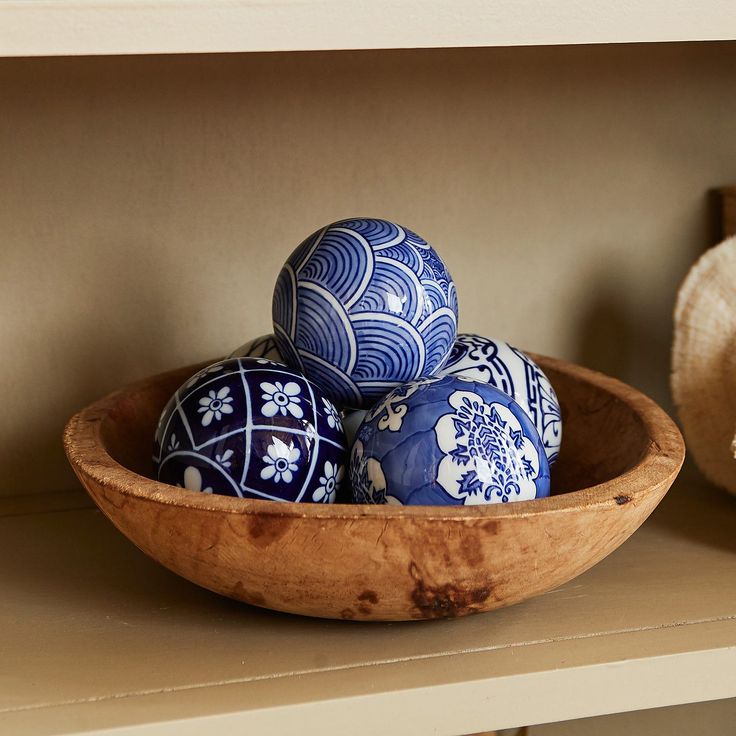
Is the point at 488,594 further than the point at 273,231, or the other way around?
the point at 273,231

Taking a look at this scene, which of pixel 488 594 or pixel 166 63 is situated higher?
pixel 166 63

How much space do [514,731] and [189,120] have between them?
55 centimetres

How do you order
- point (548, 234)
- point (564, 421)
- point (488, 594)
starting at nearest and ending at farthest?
point (488, 594) < point (564, 421) < point (548, 234)

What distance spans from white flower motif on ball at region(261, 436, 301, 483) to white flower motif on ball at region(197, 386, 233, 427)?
0.03 meters

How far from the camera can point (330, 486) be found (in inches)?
18.1

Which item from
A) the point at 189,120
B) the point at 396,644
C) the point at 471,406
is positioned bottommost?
the point at 396,644

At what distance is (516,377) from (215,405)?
6.8 inches

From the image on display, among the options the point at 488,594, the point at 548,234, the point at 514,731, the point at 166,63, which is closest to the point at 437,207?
the point at 548,234

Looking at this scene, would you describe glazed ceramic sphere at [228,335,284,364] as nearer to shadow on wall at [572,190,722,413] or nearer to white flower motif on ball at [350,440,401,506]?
white flower motif on ball at [350,440,401,506]

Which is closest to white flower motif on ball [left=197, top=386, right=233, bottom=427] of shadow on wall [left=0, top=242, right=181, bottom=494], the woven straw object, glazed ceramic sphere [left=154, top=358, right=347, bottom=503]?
glazed ceramic sphere [left=154, top=358, right=347, bottom=503]

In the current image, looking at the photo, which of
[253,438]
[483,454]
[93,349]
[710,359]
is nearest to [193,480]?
[253,438]

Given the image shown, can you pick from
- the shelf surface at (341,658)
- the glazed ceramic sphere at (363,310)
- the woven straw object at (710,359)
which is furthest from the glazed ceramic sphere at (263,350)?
the woven straw object at (710,359)

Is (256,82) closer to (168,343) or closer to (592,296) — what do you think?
(168,343)

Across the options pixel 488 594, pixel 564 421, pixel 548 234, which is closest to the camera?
pixel 488 594
